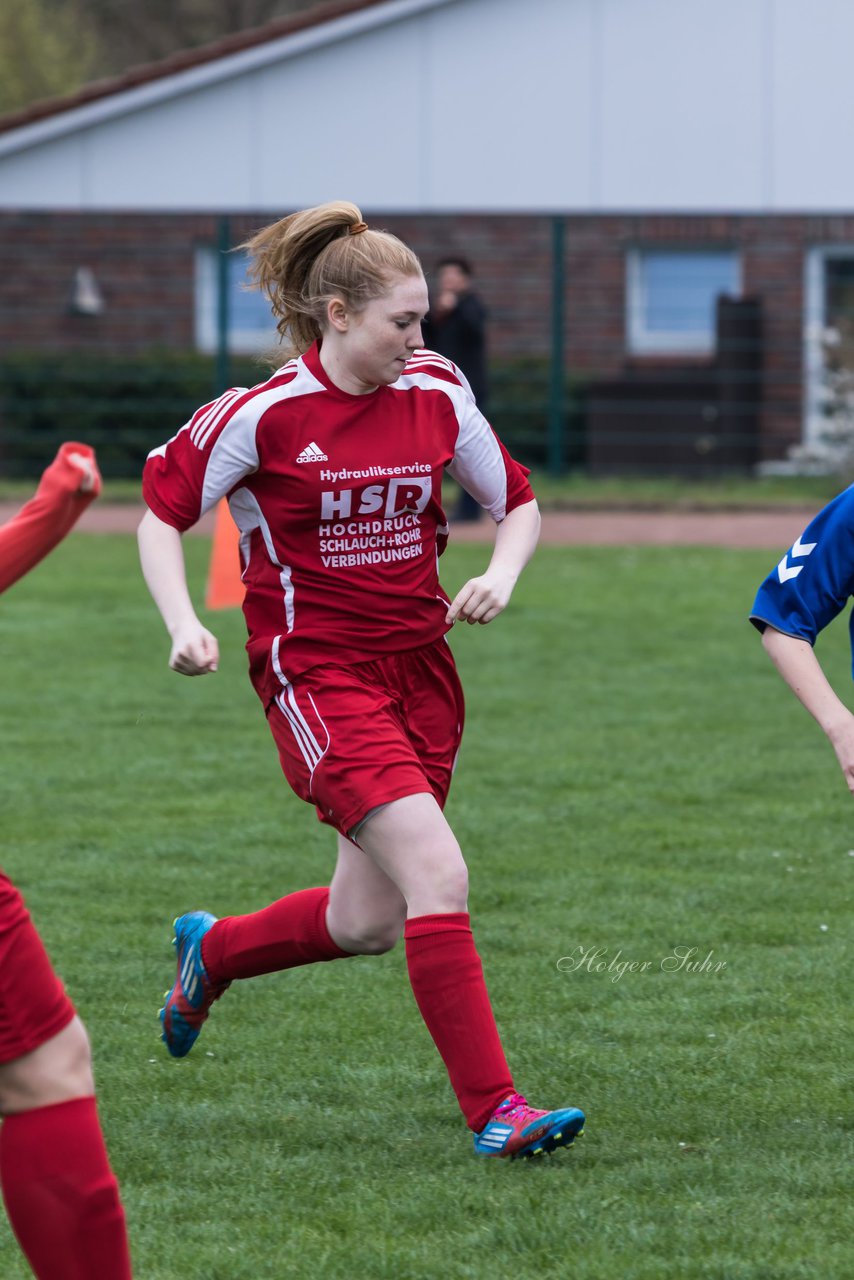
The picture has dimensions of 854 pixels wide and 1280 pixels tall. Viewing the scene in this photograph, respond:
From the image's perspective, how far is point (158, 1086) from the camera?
14.0 feet

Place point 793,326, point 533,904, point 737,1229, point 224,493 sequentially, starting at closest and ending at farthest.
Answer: point 737,1229
point 224,493
point 533,904
point 793,326

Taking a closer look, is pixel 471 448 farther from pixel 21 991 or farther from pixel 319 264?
pixel 21 991

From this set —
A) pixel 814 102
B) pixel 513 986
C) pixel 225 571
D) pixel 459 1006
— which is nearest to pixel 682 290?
pixel 814 102

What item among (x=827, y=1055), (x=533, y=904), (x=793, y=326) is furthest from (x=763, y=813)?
(x=793, y=326)

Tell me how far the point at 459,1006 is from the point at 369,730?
56 cm

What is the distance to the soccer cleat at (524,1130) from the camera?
372cm

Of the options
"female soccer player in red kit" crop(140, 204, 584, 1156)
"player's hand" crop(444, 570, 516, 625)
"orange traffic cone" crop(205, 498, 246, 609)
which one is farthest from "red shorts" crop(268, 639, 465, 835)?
"orange traffic cone" crop(205, 498, 246, 609)

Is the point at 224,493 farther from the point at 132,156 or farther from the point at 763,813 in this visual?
the point at 132,156

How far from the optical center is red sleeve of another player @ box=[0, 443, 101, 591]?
2.60 meters

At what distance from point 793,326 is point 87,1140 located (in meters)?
19.3

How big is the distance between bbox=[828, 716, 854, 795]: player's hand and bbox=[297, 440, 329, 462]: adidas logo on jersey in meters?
1.14

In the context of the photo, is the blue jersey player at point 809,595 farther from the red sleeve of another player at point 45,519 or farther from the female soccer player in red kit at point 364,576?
the red sleeve of another player at point 45,519

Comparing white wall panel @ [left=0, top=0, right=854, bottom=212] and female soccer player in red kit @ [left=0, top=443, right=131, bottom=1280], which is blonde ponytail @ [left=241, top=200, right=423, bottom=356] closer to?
female soccer player in red kit @ [left=0, top=443, right=131, bottom=1280]

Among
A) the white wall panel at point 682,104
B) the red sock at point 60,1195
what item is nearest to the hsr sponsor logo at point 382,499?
the red sock at point 60,1195
